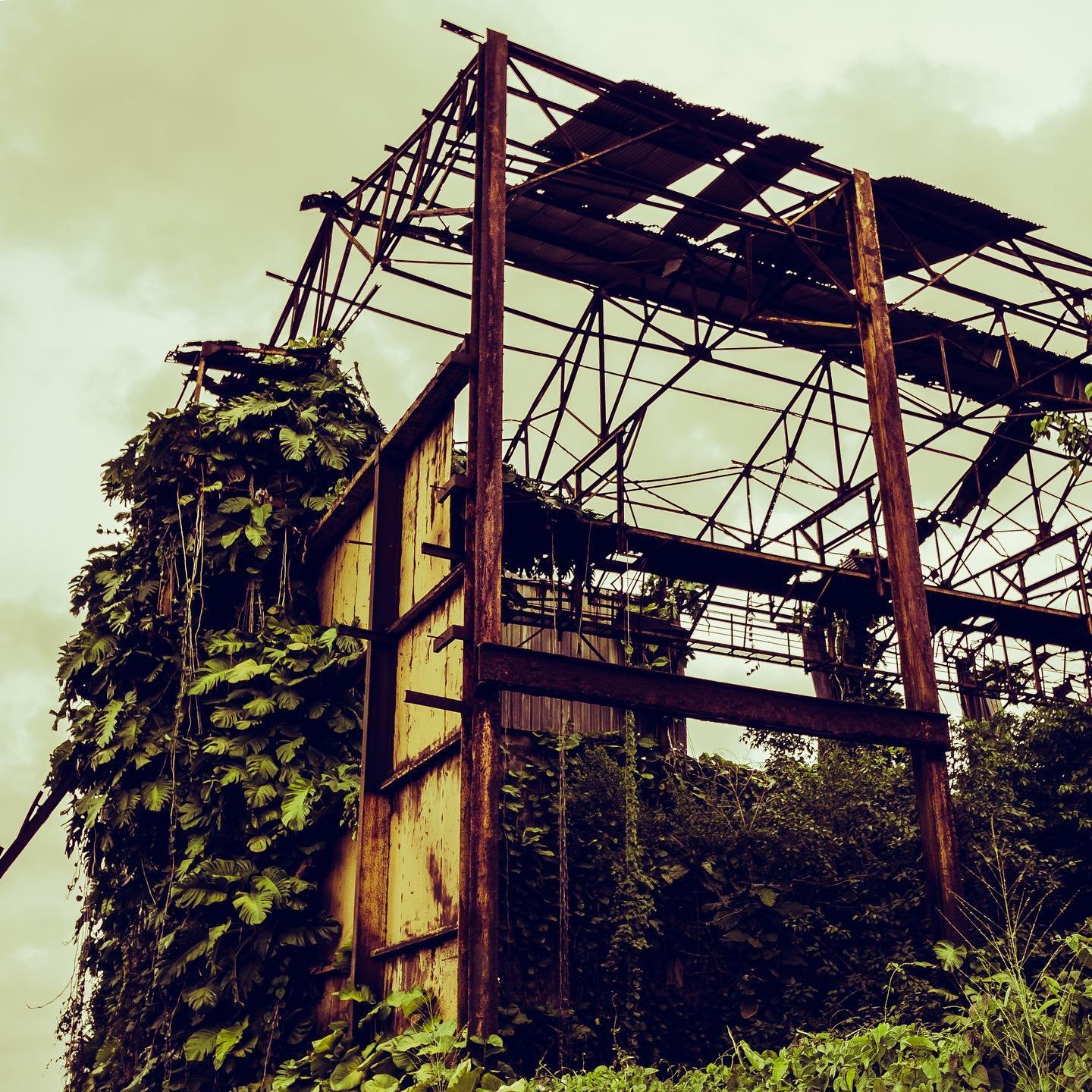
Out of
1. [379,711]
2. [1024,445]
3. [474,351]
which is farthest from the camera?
[1024,445]

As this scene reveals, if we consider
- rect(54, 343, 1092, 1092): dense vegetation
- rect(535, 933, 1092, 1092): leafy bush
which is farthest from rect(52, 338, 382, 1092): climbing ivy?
rect(535, 933, 1092, 1092): leafy bush

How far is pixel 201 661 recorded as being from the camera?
510 inches

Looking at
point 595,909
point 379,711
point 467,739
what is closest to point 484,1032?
point 467,739

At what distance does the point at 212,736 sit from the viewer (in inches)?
489

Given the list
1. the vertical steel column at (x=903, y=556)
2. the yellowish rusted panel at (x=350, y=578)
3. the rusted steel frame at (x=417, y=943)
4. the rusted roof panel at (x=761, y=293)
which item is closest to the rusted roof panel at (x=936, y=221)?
the vertical steel column at (x=903, y=556)

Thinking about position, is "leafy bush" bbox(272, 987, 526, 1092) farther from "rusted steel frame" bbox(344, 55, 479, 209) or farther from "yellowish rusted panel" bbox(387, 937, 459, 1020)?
"rusted steel frame" bbox(344, 55, 479, 209)

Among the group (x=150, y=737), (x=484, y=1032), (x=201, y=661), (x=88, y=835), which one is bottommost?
(x=484, y=1032)

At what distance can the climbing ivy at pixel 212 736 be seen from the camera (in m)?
11.6

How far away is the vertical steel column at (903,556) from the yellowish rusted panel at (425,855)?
13.8 feet

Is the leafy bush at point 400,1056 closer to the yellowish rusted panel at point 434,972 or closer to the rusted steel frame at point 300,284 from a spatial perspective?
the yellowish rusted panel at point 434,972

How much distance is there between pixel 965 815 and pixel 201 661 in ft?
26.9

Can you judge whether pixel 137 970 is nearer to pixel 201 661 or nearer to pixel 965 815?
pixel 201 661

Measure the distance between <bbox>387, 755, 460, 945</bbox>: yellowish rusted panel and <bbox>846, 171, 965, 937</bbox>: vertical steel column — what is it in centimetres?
422

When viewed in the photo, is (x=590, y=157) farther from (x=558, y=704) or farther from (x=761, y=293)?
(x=558, y=704)
